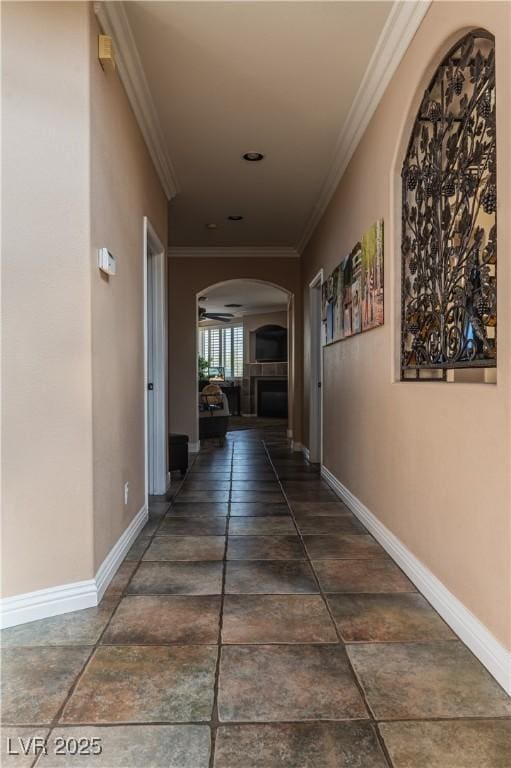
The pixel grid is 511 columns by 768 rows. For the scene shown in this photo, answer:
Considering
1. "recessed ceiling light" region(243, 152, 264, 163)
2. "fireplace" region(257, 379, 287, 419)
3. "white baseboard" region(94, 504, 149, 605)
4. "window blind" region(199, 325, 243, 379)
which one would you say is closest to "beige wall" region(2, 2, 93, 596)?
"white baseboard" region(94, 504, 149, 605)

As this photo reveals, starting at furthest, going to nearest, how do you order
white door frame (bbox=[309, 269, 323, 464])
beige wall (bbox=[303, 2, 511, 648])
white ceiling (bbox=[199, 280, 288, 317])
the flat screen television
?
the flat screen television < white ceiling (bbox=[199, 280, 288, 317]) < white door frame (bbox=[309, 269, 323, 464]) < beige wall (bbox=[303, 2, 511, 648])

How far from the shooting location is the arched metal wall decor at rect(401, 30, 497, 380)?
187 centimetres

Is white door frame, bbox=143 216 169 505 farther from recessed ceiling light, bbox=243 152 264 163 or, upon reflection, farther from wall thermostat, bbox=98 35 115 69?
wall thermostat, bbox=98 35 115 69

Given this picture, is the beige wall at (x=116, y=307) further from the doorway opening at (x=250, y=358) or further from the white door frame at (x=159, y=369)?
the doorway opening at (x=250, y=358)

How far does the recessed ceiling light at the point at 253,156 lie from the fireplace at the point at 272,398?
879 cm

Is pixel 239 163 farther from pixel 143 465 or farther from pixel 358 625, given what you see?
pixel 358 625

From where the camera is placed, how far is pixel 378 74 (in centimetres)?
289

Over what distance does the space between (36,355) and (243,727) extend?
59.1 inches

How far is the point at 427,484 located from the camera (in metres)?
2.34

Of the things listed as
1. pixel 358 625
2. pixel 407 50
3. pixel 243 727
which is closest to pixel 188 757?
pixel 243 727

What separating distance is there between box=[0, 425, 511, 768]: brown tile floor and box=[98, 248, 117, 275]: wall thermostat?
4.88 feet

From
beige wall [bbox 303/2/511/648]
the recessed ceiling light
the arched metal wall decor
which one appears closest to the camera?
beige wall [bbox 303/2/511/648]

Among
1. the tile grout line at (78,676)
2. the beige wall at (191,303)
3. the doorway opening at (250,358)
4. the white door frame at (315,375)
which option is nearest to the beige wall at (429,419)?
the tile grout line at (78,676)

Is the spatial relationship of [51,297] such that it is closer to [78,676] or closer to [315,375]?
[78,676]
